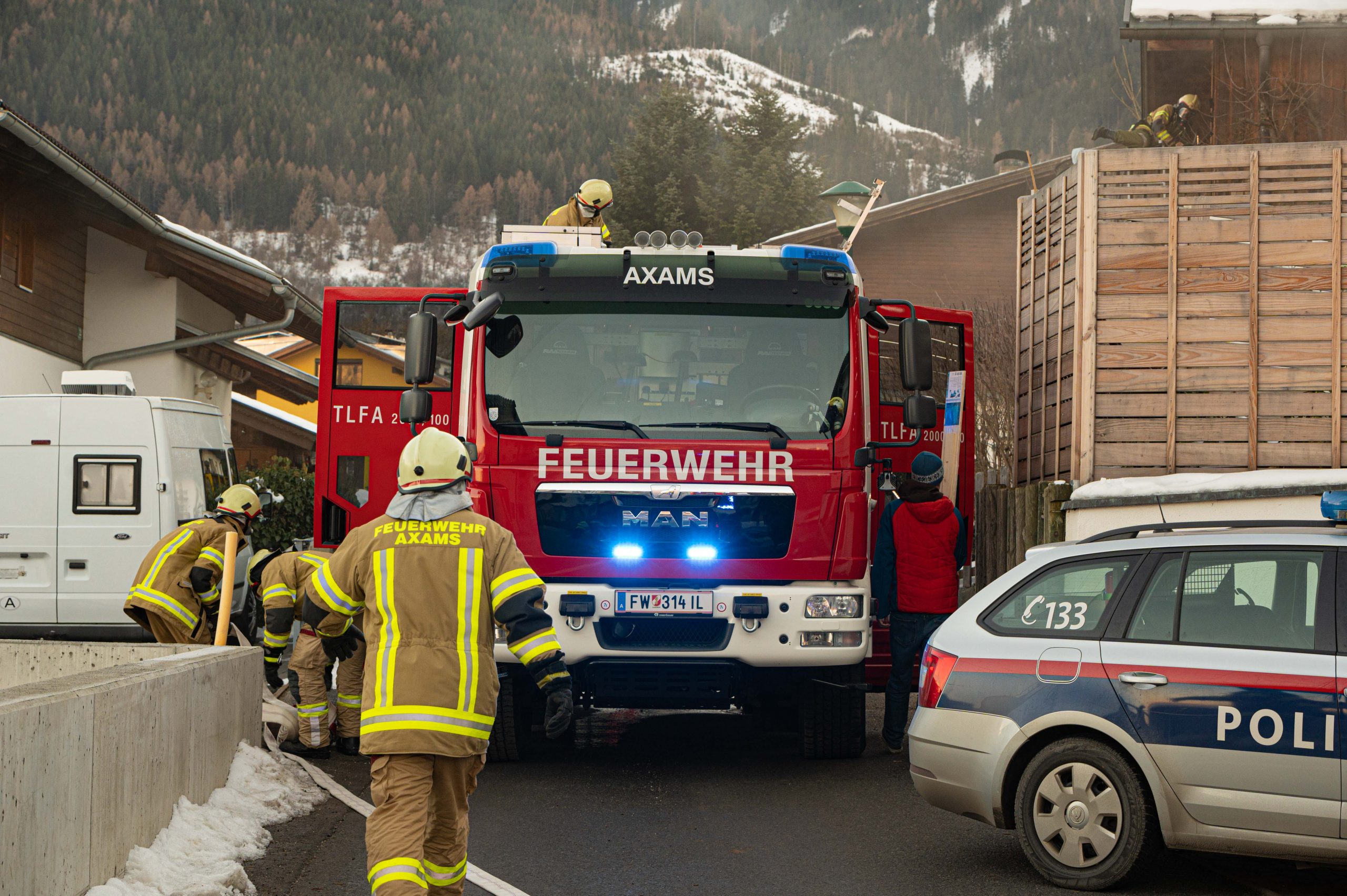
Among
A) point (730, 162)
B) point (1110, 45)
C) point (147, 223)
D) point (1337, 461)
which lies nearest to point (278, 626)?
point (1337, 461)

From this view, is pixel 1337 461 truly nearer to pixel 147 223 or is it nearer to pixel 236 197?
pixel 147 223

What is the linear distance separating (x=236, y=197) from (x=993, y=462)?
340 ft

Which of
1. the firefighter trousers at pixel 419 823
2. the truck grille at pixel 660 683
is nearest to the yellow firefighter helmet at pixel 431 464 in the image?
the firefighter trousers at pixel 419 823

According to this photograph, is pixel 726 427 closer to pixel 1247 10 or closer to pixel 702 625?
pixel 702 625

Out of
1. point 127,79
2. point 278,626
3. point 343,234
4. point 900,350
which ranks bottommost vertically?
point 278,626

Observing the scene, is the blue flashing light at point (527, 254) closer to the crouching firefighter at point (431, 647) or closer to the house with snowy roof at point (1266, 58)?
the crouching firefighter at point (431, 647)

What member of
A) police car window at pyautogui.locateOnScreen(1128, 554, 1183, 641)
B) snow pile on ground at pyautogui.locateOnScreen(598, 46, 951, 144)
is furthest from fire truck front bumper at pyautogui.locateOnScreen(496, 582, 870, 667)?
snow pile on ground at pyautogui.locateOnScreen(598, 46, 951, 144)

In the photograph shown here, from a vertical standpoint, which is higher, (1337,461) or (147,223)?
(147,223)

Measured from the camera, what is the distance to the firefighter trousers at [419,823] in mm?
5102

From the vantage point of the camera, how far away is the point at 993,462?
78.1ft

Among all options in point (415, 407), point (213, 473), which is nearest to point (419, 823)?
point (415, 407)

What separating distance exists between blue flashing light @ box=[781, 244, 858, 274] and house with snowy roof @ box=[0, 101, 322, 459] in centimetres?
1103

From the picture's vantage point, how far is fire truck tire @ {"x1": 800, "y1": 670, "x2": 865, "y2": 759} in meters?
9.72

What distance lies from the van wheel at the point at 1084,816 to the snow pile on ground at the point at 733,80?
111 meters
